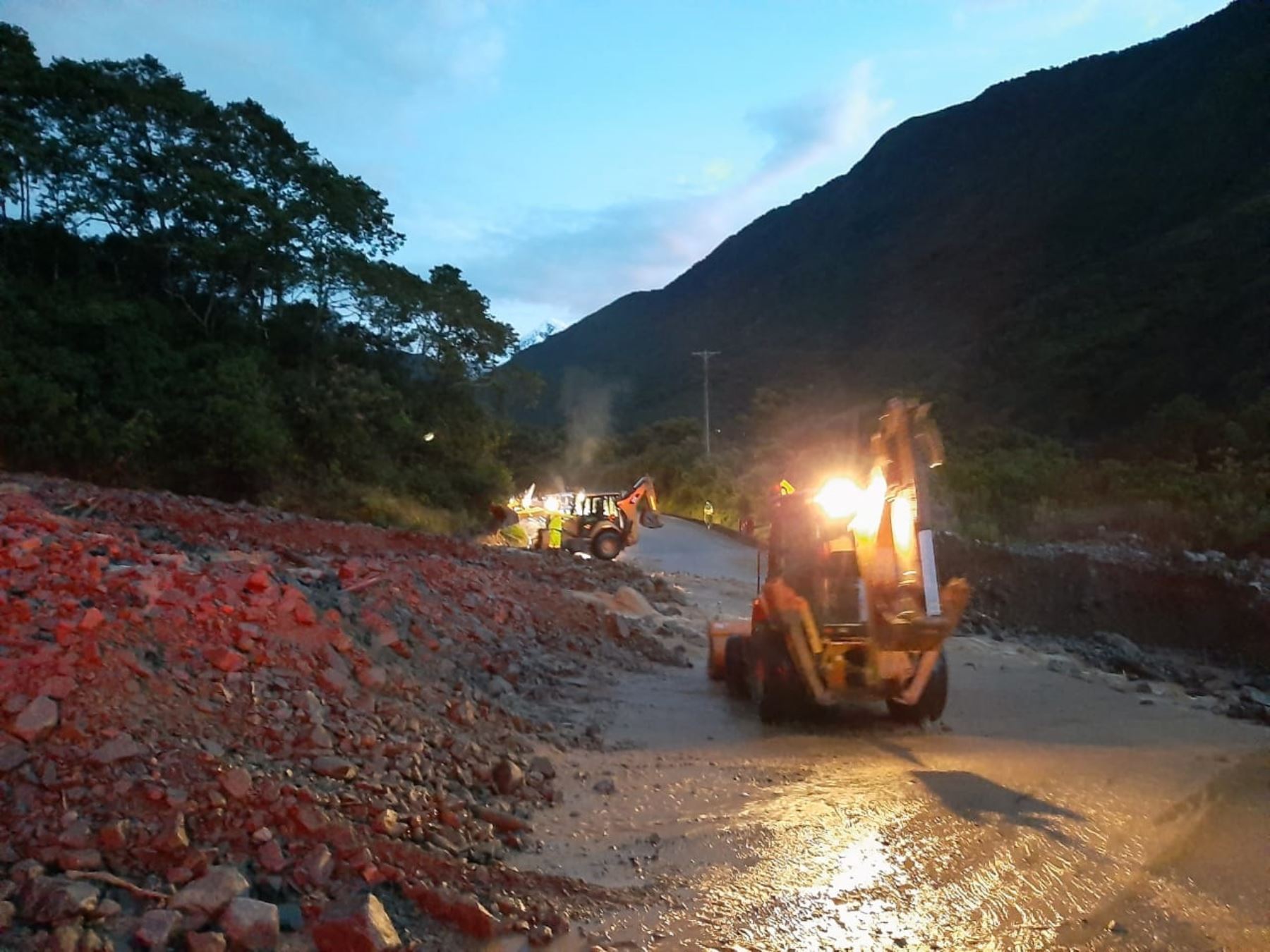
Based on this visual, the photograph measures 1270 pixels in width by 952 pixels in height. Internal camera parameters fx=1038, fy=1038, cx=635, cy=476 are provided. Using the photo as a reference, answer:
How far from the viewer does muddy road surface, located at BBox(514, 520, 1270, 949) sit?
5.03 meters

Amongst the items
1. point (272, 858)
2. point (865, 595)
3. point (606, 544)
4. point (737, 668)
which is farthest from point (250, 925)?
point (606, 544)

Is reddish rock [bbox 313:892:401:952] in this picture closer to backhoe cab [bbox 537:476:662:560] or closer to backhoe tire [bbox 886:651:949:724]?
backhoe tire [bbox 886:651:949:724]

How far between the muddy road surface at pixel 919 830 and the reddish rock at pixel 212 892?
1554mm

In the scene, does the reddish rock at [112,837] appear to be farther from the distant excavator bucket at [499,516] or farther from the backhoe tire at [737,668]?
the distant excavator bucket at [499,516]

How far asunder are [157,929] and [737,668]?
752cm

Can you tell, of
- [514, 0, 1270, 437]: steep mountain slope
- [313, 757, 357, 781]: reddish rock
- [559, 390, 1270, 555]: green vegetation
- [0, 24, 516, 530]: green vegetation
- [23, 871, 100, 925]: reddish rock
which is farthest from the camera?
[514, 0, 1270, 437]: steep mountain slope

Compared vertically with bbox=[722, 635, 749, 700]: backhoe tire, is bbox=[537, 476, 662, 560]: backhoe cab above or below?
above

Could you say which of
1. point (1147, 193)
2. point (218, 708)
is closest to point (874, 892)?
point (218, 708)

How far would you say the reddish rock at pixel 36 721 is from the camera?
191 inches

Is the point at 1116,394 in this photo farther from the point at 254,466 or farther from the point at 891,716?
the point at 891,716

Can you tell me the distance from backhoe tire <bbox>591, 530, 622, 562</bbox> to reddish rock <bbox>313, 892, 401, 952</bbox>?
2166 centimetres

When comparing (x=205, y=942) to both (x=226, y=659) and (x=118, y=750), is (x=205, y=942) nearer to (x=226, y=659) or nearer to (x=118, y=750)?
(x=118, y=750)

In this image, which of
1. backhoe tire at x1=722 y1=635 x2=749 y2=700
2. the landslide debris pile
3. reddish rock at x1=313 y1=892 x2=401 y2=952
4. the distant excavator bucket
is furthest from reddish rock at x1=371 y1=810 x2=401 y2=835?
the distant excavator bucket

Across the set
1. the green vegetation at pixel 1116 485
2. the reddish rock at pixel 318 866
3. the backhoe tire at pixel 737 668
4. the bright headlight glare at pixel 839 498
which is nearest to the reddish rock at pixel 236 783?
the reddish rock at pixel 318 866
